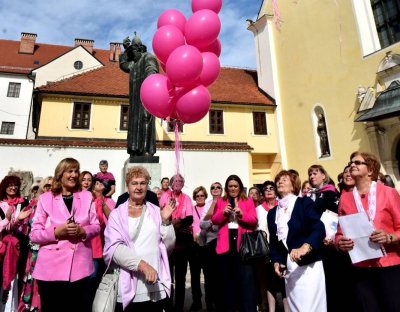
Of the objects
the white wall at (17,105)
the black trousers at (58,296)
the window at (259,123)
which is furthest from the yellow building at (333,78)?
the white wall at (17,105)

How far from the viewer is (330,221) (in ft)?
11.6

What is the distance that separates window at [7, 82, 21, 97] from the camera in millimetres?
28562

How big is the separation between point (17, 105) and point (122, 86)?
17.2 meters

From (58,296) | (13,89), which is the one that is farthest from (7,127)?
(58,296)

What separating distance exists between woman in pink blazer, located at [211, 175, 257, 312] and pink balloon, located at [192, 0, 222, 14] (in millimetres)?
2816

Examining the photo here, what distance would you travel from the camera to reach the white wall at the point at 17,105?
2786cm

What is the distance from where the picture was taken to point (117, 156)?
12.9 meters

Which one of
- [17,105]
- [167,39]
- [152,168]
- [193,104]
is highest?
[17,105]

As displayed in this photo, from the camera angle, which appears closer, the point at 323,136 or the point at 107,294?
the point at 107,294

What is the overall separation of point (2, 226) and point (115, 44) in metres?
35.1

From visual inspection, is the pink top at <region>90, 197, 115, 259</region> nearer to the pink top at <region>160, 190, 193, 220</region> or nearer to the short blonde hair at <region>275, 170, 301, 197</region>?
the pink top at <region>160, 190, 193, 220</region>

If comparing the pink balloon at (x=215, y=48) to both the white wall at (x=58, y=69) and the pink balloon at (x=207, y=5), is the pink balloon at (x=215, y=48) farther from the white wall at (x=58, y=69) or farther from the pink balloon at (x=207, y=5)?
the white wall at (x=58, y=69)

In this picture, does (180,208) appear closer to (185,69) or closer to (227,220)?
(227,220)

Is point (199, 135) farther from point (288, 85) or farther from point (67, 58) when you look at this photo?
point (67, 58)
